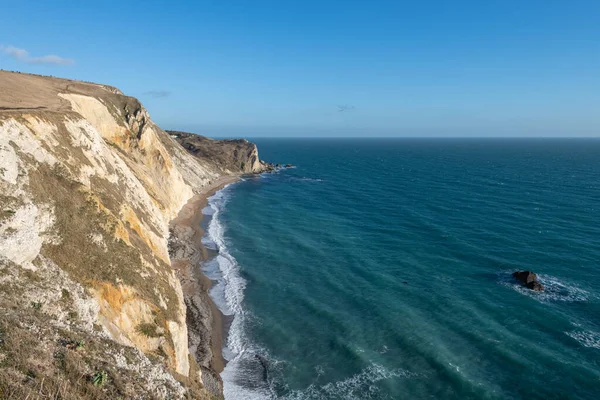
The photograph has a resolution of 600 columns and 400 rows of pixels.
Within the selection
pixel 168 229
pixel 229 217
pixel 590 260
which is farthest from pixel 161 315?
pixel 590 260

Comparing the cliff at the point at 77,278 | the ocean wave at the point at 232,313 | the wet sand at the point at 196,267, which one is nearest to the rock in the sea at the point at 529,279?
the ocean wave at the point at 232,313

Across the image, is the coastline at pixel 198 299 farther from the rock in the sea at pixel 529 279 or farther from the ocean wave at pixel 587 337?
the rock in the sea at pixel 529 279

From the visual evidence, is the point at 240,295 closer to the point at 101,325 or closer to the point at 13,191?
the point at 101,325

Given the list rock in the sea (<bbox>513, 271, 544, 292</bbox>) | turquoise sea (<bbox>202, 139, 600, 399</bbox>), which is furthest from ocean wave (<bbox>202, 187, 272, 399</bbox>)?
rock in the sea (<bbox>513, 271, 544, 292</bbox>)

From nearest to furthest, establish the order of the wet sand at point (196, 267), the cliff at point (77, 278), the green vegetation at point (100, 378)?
A: the green vegetation at point (100, 378), the cliff at point (77, 278), the wet sand at point (196, 267)

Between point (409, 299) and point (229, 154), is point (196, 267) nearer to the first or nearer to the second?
point (409, 299)

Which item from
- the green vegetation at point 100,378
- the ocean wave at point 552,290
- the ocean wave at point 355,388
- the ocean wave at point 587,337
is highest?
the green vegetation at point 100,378
